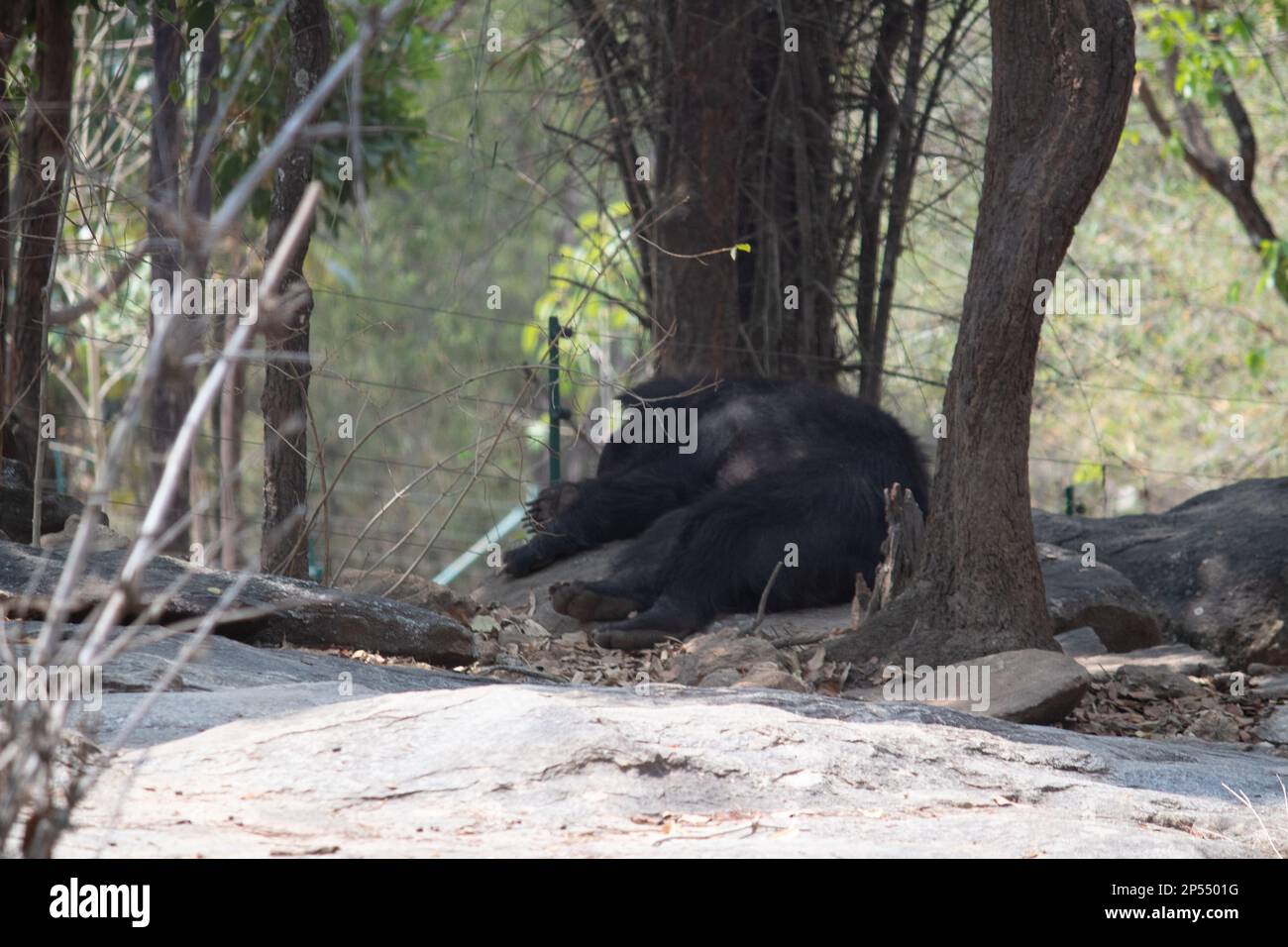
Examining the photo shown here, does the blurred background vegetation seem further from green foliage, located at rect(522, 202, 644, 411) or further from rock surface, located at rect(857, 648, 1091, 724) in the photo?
rock surface, located at rect(857, 648, 1091, 724)

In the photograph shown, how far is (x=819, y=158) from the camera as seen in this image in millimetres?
9008

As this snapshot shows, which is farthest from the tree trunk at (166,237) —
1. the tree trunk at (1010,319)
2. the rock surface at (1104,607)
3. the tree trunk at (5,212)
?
the rock surface at (1104,607)

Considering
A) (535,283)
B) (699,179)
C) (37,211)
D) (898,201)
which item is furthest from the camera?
(535,283)

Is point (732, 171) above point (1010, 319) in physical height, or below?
above

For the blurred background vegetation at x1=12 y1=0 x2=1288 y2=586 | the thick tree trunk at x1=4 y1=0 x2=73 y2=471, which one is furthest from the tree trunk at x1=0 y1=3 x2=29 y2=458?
the blurred background vegetation at x1=12 y1=0 x2=1288 y2=586

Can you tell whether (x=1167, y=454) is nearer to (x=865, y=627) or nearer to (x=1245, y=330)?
(x=1245, y=330)

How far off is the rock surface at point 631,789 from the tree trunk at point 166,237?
2.07 feet

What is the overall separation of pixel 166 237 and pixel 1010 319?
3.03 meters

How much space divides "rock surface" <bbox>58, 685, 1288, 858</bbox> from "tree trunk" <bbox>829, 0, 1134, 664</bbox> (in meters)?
1.32

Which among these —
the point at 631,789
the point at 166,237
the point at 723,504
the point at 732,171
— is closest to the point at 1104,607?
the point at 723,504

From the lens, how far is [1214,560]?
710 centimetres

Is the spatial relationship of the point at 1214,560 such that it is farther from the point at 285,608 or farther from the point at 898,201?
the point at 285,608

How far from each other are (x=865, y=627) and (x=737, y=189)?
12.3 feet
